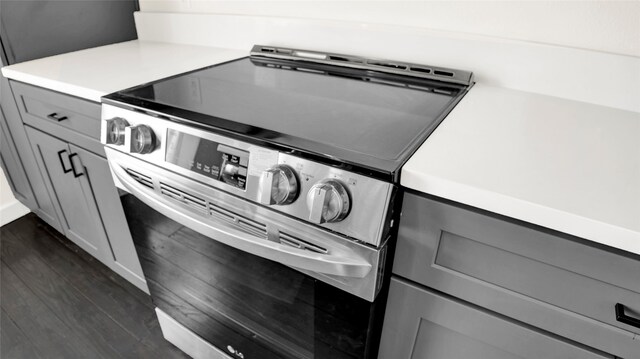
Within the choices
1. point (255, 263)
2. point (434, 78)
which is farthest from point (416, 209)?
point (434, 78)

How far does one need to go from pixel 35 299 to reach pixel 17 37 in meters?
1.05

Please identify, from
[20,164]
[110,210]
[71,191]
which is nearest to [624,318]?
[110,210]

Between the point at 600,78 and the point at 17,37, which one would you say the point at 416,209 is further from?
the point at 17,37

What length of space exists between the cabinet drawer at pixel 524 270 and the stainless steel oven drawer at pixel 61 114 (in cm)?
95

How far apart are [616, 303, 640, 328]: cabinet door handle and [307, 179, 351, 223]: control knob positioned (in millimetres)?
417

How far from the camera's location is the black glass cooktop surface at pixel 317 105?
653mm

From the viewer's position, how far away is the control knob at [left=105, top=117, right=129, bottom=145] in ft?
2.85

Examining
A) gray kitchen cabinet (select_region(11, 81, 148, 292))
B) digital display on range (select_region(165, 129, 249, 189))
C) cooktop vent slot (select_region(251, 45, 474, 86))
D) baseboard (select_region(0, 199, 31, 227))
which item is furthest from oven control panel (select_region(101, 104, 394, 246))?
baseboard (select_region(0, 199, 31, 227))

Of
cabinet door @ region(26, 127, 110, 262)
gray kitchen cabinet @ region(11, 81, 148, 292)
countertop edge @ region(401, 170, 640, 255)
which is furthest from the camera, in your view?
cabinet door @ region(26, 127, 110, 262)

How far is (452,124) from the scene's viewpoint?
751 millimetres

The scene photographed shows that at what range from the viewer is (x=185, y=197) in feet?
2.69

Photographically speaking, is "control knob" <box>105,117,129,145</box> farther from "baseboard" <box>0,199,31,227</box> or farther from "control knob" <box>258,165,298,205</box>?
"baseboard" <box>0,199,31,227</box>

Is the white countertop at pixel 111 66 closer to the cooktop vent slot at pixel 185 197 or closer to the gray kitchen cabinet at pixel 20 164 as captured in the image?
the gray kitchen cabinet at pixel 20 164

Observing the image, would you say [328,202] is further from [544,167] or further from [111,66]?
[111,66]
